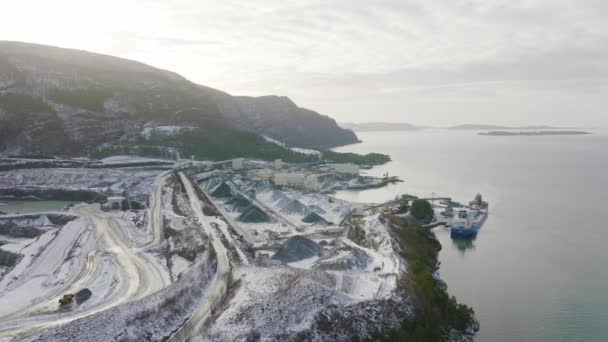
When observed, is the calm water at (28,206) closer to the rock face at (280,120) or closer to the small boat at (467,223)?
the small boat at (467,223)

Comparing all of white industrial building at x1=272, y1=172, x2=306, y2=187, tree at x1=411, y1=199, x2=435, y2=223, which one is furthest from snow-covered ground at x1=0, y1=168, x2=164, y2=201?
tree at x1=411, y1=199, x2=435, y2=223

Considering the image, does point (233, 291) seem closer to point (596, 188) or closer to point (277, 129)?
point (596, 188)

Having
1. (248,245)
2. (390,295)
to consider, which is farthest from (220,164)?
(390,295)

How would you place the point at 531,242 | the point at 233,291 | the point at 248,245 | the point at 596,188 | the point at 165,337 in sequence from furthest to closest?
the point at 596,188 → the point at 531,242 → the point at 248,245 → the point at 233,291 → the point at 165,337

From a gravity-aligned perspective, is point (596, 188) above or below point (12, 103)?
below

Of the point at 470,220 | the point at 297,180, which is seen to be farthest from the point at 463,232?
the point at 297,180

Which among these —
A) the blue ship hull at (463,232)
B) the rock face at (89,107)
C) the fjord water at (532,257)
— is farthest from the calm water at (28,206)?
the blue ship hull at (463,232)

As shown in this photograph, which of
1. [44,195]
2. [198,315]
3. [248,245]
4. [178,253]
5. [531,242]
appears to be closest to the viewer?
[198,315]
